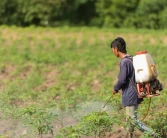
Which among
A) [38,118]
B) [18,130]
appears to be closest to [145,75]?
[38,118]

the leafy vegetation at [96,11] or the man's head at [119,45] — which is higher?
the leafy vegetation at [96,11]

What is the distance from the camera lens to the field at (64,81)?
597cm

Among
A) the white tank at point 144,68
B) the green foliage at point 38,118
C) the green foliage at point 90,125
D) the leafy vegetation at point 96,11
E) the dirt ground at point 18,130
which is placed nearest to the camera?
the green foliage at point 90,125

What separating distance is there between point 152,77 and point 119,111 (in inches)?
51.4

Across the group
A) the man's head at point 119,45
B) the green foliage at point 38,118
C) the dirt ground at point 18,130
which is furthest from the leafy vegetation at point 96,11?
the green foliage at point 38,118

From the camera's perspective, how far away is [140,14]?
793 inches

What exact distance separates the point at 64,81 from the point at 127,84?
428 centimetres

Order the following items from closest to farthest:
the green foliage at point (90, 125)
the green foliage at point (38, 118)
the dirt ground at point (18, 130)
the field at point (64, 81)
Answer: the green foliage at point (90, 125), the green foliage at point (38, 118), the field at point (64, 81), the dirt ground at point (18, 130)

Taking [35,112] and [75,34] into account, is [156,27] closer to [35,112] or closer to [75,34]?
[75,34]

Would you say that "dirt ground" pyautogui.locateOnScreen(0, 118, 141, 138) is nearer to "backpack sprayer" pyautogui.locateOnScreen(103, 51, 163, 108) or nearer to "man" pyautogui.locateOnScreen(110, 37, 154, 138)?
"man" pyautogui.locateOnScreen(110, 37, 154, 138)

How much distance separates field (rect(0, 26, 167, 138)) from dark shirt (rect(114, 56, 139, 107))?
0.78ft

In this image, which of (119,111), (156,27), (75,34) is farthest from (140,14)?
(119,111)

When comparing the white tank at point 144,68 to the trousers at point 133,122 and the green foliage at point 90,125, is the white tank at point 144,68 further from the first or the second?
the green foliage at point 90,125

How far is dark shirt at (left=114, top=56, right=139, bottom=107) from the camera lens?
19.2ft
